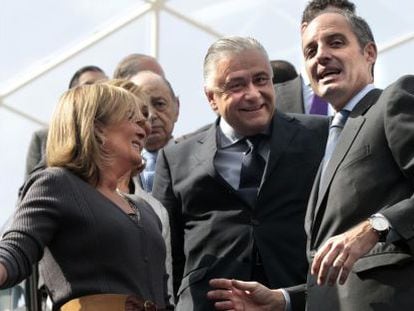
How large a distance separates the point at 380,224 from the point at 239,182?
146 cm

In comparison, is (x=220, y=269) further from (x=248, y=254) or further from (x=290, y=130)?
(x=290, y=130)

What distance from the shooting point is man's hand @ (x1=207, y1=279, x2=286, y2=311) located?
20.1 feet

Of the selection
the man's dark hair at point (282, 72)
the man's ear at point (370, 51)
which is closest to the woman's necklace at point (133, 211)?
the man's ear at point (370, 51)

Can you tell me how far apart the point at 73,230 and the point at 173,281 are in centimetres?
131

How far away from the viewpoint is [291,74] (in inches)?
337

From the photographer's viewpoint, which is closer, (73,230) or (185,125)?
(73,230)

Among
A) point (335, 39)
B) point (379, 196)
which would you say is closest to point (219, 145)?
point (335, 39)

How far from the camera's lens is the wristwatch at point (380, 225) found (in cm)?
528

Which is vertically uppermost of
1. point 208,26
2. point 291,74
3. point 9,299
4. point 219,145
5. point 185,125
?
point 208,26

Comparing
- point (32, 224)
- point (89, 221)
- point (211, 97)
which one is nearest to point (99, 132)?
point (89, 221)

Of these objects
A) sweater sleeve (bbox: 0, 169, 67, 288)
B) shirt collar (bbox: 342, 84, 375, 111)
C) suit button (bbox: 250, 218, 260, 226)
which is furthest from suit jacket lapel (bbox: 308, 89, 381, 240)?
sweater sleeve (bbox: 0, 169, 67, 288)

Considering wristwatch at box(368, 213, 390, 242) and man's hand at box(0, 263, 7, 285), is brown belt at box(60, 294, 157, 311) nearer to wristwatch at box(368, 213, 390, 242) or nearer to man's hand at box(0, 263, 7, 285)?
man's hand at box(0, 263, 7, 285)

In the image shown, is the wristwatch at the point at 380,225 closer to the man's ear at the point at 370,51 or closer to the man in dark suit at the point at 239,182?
the man in dark suit at the point at 239,182

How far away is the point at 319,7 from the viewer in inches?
262
